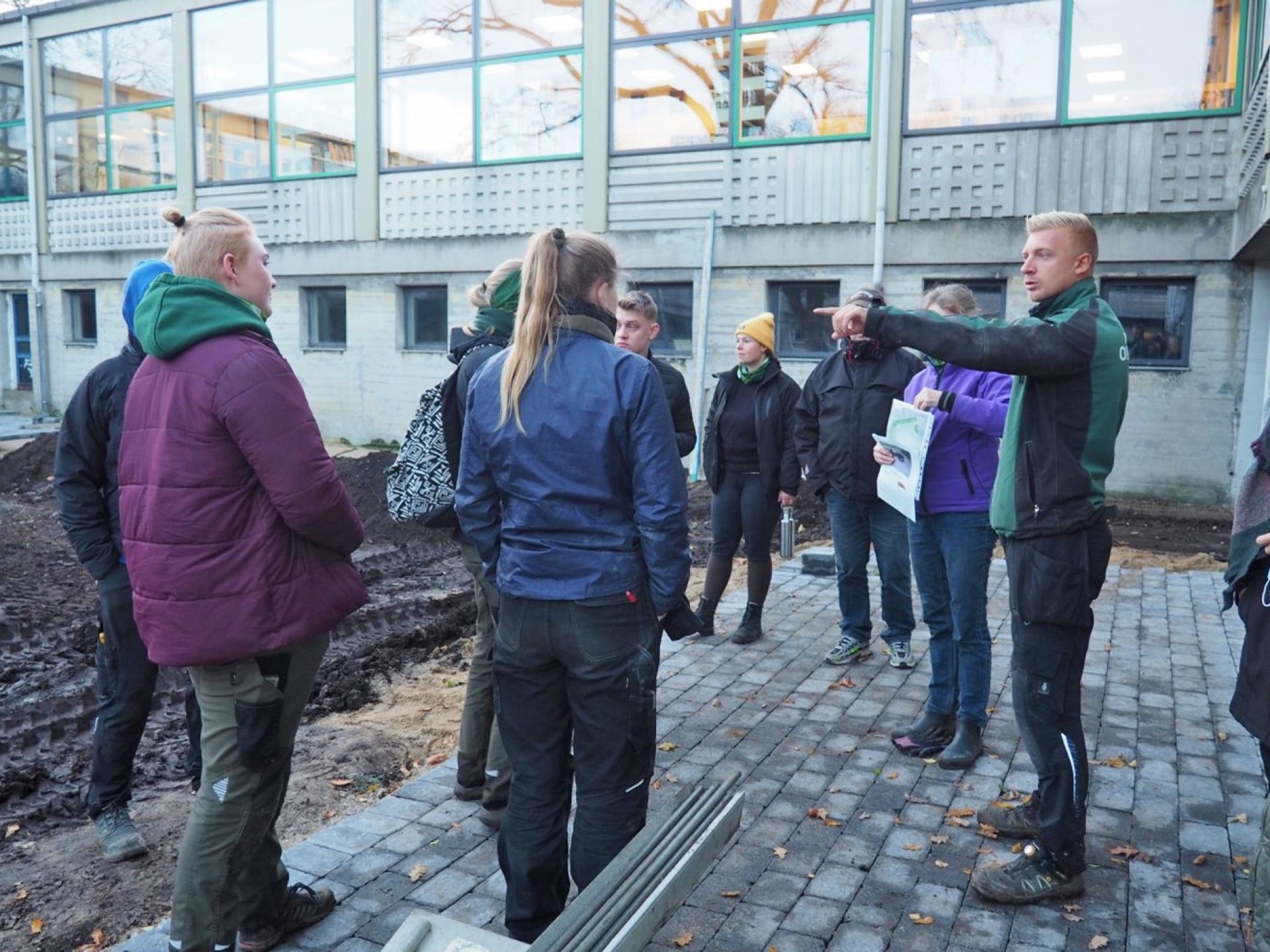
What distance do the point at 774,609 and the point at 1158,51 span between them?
9.16 metres

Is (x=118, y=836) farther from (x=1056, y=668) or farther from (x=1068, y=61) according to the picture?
(x=1068, y=61)

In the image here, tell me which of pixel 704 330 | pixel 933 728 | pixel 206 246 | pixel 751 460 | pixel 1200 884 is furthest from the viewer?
pixel 704 330

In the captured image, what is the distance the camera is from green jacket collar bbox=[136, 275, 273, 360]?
2820 millimetres

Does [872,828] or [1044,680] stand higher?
[1044,680]

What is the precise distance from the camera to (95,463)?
391cm

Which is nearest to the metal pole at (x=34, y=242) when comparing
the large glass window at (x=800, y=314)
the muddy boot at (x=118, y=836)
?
the large glass window at (x=800, y=314)

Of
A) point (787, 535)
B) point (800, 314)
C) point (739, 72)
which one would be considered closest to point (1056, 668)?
point (787, 535)

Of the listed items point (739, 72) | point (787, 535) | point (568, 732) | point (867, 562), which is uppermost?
point (739, 72)

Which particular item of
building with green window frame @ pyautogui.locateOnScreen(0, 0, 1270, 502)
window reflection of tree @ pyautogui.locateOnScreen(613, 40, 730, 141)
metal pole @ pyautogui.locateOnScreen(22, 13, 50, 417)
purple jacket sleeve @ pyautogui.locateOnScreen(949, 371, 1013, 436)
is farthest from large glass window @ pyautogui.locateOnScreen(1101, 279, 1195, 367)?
metal pole @ pyautogui.locateOnScreen(22, 13, 50, 417)

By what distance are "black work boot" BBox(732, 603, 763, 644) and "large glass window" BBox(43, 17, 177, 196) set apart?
1699 cm

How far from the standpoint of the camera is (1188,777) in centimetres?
463

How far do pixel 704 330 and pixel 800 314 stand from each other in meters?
1.38

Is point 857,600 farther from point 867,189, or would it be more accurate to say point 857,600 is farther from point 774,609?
point 867,189

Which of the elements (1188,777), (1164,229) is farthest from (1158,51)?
(1188,777)
